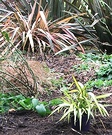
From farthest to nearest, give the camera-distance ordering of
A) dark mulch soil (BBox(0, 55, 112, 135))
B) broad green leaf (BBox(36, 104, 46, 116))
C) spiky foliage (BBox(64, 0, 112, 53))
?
spiky foliage (BBox(64, 0, 112, 53))
broad green leaf (BBox(36, 104, 46, 116))
dark mulch soil (BBox(0, 55, 112, 135))

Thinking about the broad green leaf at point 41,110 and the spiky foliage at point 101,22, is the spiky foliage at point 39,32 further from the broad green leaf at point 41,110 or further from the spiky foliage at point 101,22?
the broad green leaf at point 41,110

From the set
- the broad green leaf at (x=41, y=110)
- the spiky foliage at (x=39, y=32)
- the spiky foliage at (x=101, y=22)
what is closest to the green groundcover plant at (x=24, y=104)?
the broad green leaf at (x=41, y=110)

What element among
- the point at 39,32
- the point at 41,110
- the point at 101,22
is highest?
the point at 39,32

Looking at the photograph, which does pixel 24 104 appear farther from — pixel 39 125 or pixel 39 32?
pixel 39 32

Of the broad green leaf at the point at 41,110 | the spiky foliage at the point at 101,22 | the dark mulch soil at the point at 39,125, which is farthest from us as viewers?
the spiky foliage at the point at 101,22

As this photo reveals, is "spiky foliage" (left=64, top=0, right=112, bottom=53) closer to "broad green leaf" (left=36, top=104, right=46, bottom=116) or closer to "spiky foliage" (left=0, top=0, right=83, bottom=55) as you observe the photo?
"spiky foliage" (left=0, top=0, right=83, bottom=55)

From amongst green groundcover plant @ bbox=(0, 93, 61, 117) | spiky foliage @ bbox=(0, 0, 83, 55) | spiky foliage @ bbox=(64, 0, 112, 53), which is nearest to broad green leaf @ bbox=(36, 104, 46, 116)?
green groundcover plant @ bbox=(0, 93, 61, 117)

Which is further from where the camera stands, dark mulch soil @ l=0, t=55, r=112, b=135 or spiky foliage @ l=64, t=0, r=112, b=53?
spiky foliage @ l=64, t=0, r=112, b=53

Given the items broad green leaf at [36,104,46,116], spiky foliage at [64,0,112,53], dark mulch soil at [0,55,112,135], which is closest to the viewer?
dark mulch soil at [0,55,112,135]

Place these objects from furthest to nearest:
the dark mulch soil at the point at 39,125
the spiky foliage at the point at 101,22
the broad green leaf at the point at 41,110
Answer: the spiky foliage at the point at 101,22
the broad green leaf at the point at 41,110
the dark mulch soil at the point at 39,125

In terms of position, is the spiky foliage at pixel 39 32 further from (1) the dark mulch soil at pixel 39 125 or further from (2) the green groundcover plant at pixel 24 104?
(1) the dark mulch soil at pixel 39 125

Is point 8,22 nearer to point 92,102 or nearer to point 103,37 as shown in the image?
point 103,37

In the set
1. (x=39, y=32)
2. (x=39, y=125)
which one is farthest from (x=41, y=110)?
(x=39, y=32)

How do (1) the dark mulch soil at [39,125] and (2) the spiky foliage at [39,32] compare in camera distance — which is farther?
(2) the spiky foliage at [39,32]
